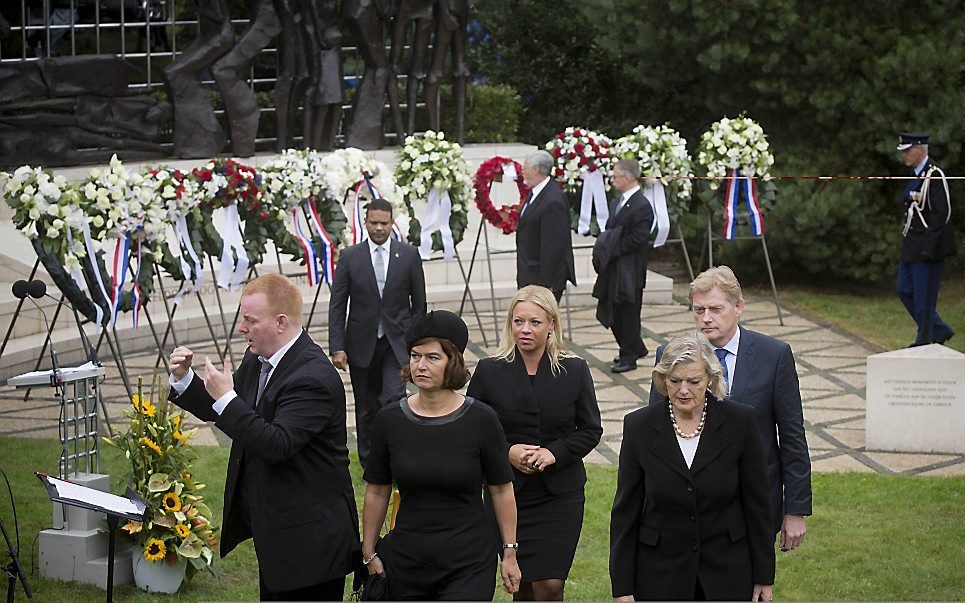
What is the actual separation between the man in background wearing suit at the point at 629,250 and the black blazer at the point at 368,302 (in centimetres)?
376

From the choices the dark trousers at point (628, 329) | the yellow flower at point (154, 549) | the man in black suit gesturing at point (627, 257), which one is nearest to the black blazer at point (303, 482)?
the yellow flower at point (154, 549)

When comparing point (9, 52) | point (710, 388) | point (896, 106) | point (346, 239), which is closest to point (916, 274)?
point (896, 106)

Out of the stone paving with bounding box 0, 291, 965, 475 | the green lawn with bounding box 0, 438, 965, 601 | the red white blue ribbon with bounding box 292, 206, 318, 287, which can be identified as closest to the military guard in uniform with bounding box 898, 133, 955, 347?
the stone paving with bounding box 0, 291, 965, 475

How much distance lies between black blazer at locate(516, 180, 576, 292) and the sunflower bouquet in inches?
203

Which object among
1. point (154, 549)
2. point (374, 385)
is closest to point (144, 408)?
point (154, 549)

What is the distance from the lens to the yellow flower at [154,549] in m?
7.46

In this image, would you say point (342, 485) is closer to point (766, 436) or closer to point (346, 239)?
point (766, 436)

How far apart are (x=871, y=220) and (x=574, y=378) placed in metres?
12.4

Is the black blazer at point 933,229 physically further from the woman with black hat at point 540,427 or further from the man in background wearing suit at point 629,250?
the woman with black hat at point 540,427

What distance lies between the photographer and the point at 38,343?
13.5 meters

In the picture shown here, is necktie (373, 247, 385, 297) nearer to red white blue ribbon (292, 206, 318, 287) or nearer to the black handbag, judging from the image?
red white blue ribbon (292, 206, 318, 287)

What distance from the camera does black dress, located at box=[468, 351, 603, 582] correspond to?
20.6ft

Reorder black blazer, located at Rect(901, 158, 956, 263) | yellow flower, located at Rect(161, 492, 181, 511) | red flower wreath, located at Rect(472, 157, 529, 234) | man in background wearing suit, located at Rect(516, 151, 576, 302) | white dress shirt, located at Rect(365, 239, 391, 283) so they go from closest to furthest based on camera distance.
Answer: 1. yellow flower, located at Rect(161, 492, 181, 511)
2. white dress shirt, located at Rect(365, 239, 391, 283)
3. man in background wearing suit, located at Rect(516, 151, 576, 302)
4. black blazer, located at Rect(901, 158, 956, 263)
5. red flower wreath, located at Rect(472, 157, 529, 234)

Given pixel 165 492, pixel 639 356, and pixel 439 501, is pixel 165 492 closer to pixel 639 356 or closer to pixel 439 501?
pixel 439 501
